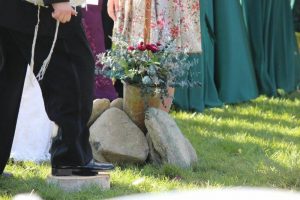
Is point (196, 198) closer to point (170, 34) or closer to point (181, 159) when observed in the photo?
point (181, 159)

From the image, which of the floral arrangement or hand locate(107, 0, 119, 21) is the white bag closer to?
the floral arrangement

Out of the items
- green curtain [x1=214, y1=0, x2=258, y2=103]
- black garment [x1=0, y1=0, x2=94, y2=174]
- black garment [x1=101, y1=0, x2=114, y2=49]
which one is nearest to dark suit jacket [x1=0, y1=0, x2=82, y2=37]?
black garment [x1=0, y1=0, x2=94, y2=174]

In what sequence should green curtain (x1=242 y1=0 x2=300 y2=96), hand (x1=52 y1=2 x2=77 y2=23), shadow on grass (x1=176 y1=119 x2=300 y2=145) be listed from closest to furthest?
hand (x1=52 y1=2 x2=77 y2=23) < shadow on grass (x1=176 y1=119 x2=300 y2=145) < green curtain (x1=242 y1=0 x2=300 y2=96)

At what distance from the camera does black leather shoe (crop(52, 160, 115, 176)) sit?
10.6 ft

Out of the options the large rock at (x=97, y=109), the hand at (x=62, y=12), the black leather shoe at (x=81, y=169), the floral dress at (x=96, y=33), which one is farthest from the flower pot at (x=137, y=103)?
the floral dress at (x=96, y=33)

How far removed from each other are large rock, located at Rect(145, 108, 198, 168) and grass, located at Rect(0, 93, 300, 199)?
78 millimetres

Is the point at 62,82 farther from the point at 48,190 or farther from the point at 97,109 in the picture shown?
the point at 97,109

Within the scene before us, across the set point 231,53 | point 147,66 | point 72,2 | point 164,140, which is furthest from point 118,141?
point 231,53

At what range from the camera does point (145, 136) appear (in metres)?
3.97

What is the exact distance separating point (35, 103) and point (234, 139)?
4.87 feet

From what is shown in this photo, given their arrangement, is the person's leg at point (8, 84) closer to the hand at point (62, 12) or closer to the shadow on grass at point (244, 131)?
the hand at point (62, 12)

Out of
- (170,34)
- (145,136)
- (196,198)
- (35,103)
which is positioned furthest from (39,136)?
(196,198)

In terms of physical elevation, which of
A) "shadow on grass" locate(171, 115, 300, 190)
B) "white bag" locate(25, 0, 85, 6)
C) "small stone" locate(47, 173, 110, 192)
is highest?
"white bag" locate(25, 0, 85, 6)

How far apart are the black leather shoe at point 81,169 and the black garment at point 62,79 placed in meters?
0.03
